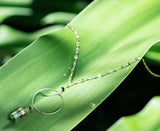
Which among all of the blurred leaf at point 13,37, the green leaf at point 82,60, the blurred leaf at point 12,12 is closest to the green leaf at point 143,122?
the green leaf at point 82,60

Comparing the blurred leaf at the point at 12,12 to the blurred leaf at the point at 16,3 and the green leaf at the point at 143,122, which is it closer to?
the blurred leaf at the point at 16,3

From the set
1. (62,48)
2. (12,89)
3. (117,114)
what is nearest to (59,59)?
(62,48)

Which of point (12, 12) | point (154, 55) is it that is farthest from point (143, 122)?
point (12, 12)

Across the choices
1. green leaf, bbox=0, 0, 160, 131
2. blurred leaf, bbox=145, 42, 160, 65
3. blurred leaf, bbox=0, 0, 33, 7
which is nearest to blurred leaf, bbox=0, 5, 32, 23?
blurred leaf, bbox=0, 0, 33, 7

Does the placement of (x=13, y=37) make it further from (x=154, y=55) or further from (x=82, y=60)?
(x=154, y=55)

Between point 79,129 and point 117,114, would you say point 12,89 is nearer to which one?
point 79,129

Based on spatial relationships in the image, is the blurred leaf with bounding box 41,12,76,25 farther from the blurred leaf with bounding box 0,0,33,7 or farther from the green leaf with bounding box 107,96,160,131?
the green leaf with bounding box 107,96,160,131
